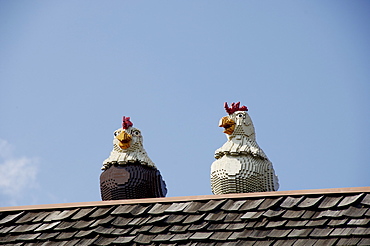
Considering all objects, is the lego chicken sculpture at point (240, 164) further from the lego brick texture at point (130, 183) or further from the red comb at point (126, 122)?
the red comb at point (126, 122)

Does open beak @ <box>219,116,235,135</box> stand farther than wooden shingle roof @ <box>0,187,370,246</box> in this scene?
Yes

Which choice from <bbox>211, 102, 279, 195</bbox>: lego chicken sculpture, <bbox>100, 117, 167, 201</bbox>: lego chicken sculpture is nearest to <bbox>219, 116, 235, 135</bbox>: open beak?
<bbox>211, 102, 279, 195</bbox>: lego chicken sculpture

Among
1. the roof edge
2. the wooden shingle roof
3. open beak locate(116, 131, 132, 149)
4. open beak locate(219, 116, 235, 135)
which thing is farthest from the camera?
open beak locate(116, 131, 132, 149)

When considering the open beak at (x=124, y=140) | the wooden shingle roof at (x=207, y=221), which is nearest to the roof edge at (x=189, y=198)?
the wooden shingle roof at (x=207, y=221)

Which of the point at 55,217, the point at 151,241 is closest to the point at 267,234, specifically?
the point at 151,241

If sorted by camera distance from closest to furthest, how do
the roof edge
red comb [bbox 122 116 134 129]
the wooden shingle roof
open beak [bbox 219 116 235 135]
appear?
the wooden shingle roof, the roof edge, open beak [bbox 219 116 235 135], red comb [bbox 122 116 134 129]

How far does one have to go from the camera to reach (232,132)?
7.87 m

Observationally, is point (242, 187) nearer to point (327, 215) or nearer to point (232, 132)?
point (232, 132)

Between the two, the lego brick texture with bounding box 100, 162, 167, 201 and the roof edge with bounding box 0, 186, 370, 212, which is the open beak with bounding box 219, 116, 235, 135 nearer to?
the lego brick texture with bounding box 100, 162, 167, 201

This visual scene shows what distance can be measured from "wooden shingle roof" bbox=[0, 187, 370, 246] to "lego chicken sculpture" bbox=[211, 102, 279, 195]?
1520 millimetres

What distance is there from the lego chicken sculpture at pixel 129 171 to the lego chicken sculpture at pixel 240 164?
72 centimetres

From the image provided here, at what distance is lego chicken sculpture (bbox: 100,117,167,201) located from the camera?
7.88m

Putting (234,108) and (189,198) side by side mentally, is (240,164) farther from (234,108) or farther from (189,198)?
(189,198)

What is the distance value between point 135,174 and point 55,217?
1.90m
